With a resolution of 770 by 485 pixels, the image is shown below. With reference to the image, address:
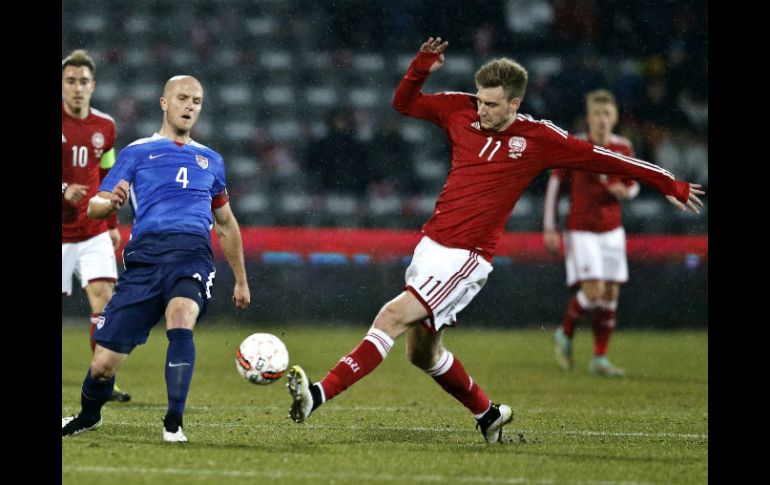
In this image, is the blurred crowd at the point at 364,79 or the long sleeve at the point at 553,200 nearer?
the long sleeve at the point at 553,200

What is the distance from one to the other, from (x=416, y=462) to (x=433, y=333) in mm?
884

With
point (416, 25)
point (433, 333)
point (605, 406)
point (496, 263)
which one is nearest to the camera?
point (433, 333)

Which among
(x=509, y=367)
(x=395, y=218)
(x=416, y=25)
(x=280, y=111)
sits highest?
(x=416, y=25)

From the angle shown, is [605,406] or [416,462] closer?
[416,462]

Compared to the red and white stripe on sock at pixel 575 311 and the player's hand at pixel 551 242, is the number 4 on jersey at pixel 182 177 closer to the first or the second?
the player's hand at pixel 551 242

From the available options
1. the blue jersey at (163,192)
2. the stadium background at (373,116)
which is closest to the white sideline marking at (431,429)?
the blue jersey at (163,192)

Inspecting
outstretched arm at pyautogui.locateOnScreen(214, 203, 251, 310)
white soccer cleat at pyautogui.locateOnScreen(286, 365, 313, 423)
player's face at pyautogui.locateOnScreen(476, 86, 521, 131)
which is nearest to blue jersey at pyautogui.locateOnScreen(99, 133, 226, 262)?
outstretched arm at pyautogui.locateOnScreen(214, 203, 251, 310)

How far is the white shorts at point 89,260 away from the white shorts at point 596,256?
169 inches

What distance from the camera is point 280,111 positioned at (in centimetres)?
1680

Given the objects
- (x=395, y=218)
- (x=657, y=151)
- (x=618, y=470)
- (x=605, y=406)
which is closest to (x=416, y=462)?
(x=618, y=470)

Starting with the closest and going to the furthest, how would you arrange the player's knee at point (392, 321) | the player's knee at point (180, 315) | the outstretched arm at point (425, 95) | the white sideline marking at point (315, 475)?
the white sideline marking at point (315, 475), the player's knee at point (180, 315), the player's knee at point (392, 321), the outstretched arm at point (425, 95)

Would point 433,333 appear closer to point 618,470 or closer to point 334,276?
point 618,470

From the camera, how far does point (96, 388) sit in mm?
5785

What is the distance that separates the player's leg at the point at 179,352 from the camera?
5527 mm
